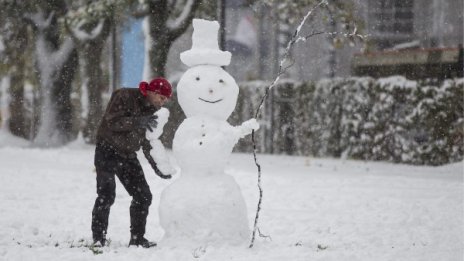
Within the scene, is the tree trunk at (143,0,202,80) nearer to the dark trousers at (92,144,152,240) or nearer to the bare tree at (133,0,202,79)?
the bare tree at (133,0,202,79)

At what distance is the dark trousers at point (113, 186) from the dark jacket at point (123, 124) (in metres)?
0.09

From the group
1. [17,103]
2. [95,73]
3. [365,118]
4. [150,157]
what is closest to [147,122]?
[150,157]

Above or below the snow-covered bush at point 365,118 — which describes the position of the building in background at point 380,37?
above

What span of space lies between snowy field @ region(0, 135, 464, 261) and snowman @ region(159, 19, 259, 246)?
0.22 m

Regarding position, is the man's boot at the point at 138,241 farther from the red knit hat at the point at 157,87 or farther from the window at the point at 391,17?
the window at the point at 391,17

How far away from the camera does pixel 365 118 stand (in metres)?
16.9

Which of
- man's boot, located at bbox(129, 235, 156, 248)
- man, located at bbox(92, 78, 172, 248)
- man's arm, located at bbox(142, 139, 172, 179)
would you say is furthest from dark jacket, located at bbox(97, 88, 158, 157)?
man's boot, located at bbox(129, 235, 156, 248)

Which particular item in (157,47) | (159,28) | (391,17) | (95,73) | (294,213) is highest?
(391,17)

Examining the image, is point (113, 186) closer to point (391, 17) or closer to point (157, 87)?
point (157, 87)

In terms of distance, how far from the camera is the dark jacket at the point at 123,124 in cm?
655

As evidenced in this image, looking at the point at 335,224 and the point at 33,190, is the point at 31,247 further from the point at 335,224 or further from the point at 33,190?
the point at 33,190

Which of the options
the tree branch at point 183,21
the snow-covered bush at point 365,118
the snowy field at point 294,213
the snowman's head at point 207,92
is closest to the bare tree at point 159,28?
the tree branch at point 183,21

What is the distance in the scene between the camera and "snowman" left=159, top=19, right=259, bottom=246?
6594mm

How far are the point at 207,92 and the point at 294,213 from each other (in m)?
3.40
